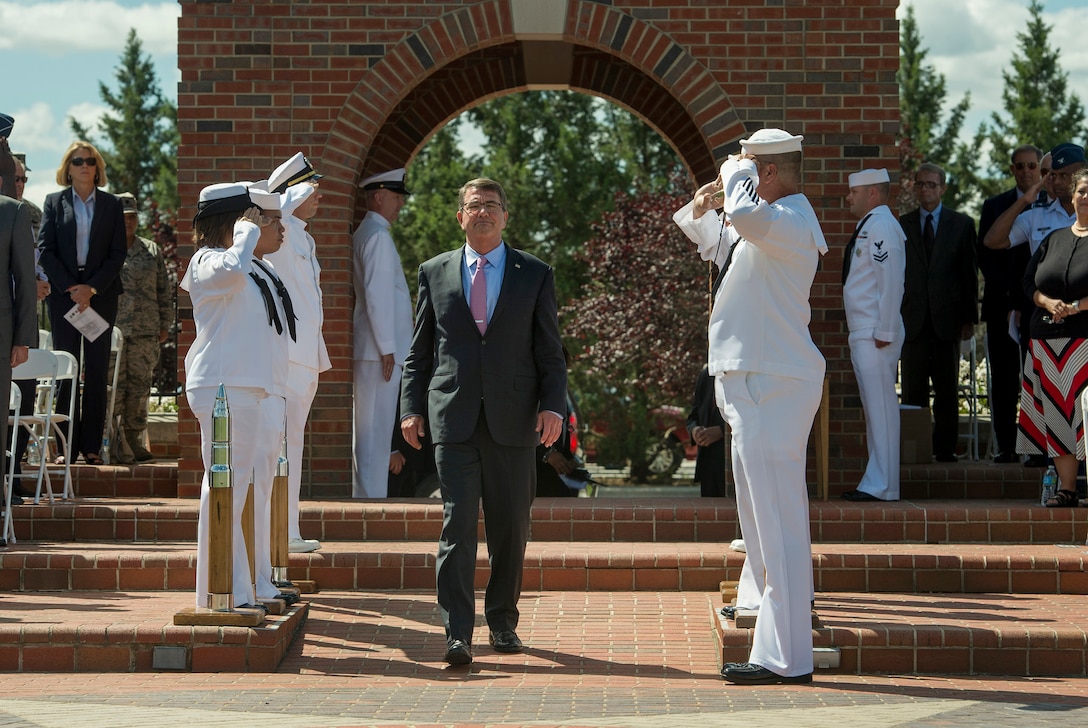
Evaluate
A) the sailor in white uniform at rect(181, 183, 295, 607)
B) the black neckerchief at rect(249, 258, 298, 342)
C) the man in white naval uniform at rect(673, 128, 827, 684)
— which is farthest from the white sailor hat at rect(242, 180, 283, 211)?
the man in white naval uniform at rect(673, 128, 827, 684)

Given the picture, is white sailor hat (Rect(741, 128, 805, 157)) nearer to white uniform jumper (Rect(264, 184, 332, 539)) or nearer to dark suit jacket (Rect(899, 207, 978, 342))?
white uniform jumper (Rect(264, 184, 332, 539))

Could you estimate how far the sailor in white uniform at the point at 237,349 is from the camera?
6.50 m

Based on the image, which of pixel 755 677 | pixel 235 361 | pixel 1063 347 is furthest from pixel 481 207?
pixel 1063 347

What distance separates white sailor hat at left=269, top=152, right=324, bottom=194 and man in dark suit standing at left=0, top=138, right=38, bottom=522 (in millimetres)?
1410

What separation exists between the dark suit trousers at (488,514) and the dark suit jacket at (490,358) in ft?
0.30

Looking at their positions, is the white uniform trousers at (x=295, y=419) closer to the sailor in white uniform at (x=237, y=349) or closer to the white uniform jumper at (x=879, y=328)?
the sailor in white uniform at (x=237, y=349)

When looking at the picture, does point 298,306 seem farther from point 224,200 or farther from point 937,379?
point 937,379

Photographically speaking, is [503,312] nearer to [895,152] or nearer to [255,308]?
[255,308]

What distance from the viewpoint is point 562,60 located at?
12023 millimetres

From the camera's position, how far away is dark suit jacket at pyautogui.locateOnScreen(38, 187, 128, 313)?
1071cm

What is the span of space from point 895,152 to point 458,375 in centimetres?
497

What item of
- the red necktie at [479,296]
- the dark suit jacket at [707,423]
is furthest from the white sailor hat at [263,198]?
the dark suit jacket at [707,423]

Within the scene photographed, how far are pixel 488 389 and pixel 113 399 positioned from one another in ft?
19.0

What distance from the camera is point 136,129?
50.9 meters
